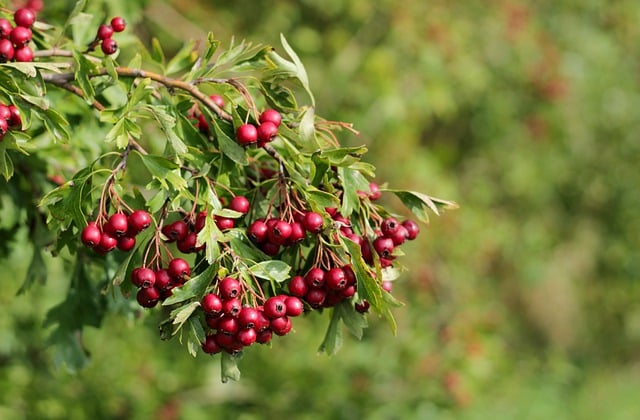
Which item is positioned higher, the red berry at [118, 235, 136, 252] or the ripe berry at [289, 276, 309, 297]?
the ripe berry at [289, 276, 309, 297]

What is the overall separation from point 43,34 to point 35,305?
8.42 ft

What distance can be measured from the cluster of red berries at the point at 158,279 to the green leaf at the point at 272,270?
0.14 meters

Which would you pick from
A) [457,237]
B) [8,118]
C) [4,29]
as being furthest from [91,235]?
[457,237]

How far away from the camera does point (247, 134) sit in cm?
176

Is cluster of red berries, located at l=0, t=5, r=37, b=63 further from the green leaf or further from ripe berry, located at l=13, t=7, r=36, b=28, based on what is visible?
the green leaf

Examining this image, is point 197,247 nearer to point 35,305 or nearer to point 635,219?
point 35,305

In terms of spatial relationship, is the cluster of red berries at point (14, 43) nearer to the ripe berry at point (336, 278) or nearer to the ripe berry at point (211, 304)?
the ripe berry at point (211, 304)

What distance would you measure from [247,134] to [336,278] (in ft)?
1.17

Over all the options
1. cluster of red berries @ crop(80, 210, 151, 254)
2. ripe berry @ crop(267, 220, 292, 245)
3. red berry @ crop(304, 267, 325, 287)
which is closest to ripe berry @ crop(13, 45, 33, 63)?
cluster of red berries @ crop(80, 210, 151, 254)

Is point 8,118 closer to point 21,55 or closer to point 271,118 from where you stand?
point 21,55

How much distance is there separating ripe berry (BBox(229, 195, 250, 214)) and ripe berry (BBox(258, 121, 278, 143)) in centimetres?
13

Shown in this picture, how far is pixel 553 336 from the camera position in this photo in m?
9.66

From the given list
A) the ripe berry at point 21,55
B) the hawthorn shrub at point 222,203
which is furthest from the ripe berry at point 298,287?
the ripe berry at point 21,55

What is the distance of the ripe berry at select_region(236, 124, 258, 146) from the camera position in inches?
69.3
